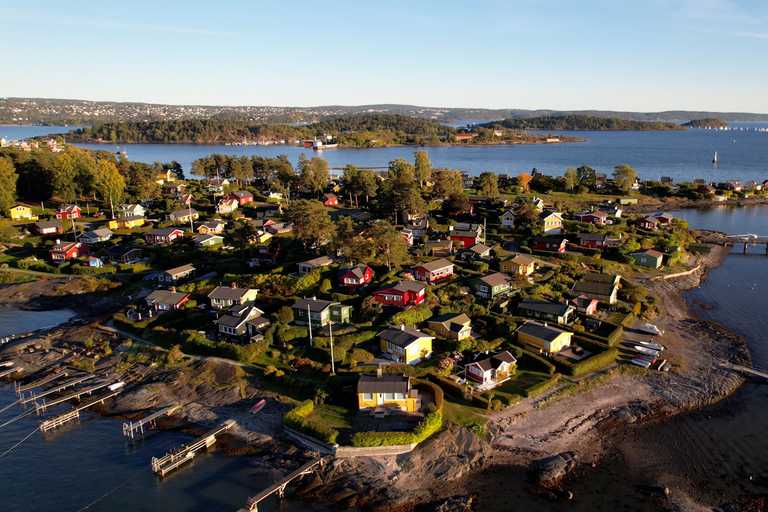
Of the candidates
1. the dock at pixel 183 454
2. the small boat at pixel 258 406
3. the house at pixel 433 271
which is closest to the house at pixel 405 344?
the small boat at pixel 258 406

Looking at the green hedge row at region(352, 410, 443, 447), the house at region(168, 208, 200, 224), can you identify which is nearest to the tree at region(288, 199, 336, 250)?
the house at region(168, 208, 200, 224)

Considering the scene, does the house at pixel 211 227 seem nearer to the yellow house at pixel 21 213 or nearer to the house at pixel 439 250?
the yellow house at pixel 21 213

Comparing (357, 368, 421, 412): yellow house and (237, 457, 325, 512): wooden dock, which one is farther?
(357, 368, 421, 412): yellow house

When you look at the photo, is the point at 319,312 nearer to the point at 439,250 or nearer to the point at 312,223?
the point at 312,223

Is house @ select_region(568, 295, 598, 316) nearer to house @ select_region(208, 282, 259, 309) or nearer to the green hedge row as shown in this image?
the green hedge row

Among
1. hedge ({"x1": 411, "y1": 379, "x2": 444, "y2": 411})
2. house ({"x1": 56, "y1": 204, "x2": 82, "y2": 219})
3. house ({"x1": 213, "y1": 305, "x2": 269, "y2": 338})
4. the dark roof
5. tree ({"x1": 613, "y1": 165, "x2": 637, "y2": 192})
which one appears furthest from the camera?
tree ({"x1": 613, "y1": 165, "x2": 637, "y2": 192})

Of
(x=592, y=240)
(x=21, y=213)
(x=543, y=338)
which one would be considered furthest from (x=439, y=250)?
(x=21, y=213)
